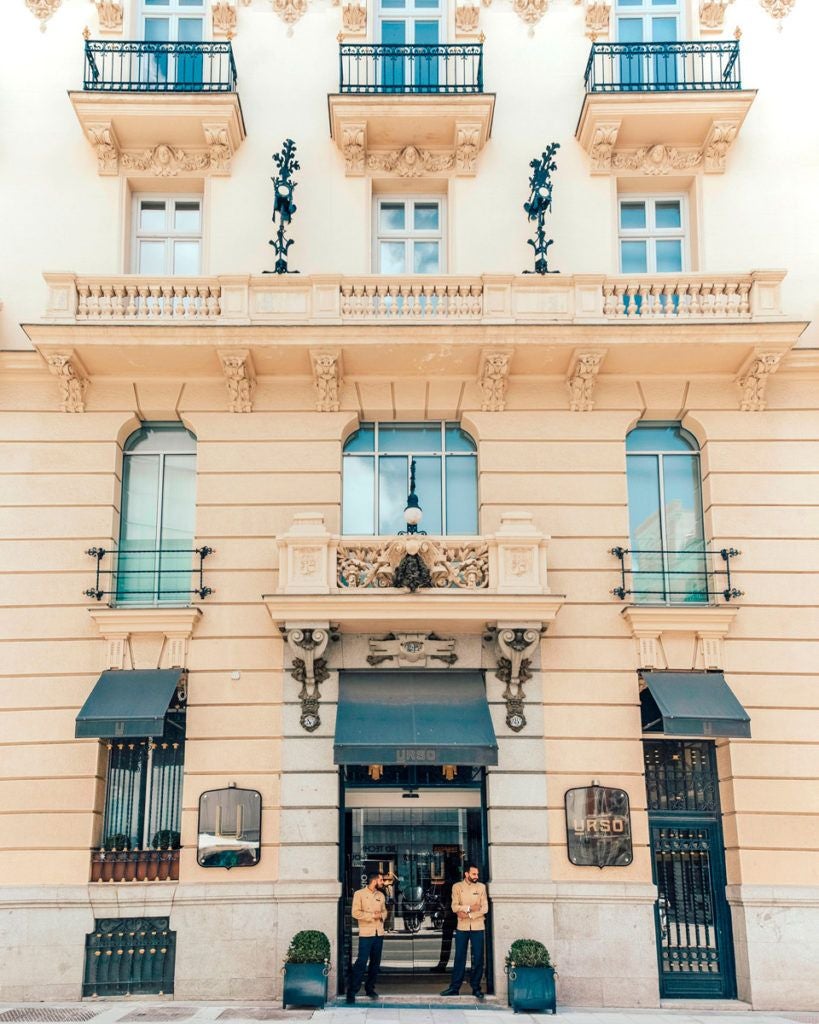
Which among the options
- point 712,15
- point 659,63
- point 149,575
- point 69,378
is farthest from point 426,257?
point 149,575

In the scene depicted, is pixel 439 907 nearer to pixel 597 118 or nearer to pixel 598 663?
pixel 598 663

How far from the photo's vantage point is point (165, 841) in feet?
54.0

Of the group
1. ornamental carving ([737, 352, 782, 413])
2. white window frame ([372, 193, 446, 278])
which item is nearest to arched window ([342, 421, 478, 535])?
white window frame ([372, 193, 446, 278])

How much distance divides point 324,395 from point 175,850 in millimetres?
7570

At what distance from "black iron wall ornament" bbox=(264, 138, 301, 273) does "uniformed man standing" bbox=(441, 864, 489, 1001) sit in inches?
406

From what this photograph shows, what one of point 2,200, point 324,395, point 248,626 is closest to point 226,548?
point 248,626

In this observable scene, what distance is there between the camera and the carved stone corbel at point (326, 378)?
684 inches

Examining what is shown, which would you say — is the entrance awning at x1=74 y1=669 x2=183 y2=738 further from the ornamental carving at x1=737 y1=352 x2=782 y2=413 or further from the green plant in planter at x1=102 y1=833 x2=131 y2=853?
the ornamental carving at x1=737 y1=352 x2=782 y2=413

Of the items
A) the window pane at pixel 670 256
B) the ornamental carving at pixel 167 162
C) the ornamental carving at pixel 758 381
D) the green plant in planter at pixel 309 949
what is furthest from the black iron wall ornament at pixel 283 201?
the green plant in planter at pixel 309 949

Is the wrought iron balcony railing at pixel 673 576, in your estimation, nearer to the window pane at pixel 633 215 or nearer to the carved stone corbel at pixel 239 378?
the window pane at pixel 633 215

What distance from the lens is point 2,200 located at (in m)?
→ 19.0

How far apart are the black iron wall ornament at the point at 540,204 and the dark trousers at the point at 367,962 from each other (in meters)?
10.9

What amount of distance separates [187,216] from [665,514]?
10021 mm

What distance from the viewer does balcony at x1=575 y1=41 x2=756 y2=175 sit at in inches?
730
